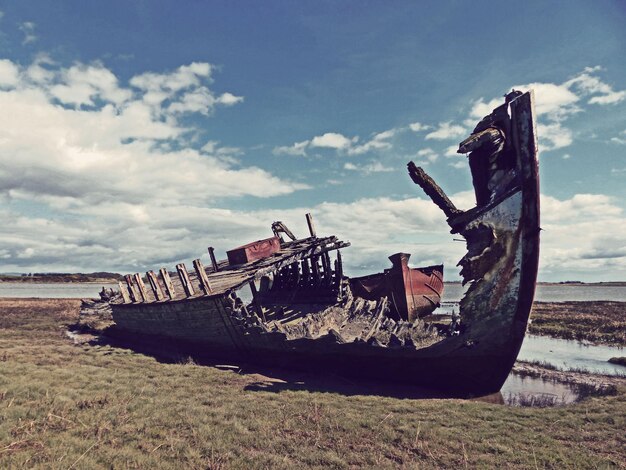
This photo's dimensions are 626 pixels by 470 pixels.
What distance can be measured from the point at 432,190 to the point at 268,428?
7.62m

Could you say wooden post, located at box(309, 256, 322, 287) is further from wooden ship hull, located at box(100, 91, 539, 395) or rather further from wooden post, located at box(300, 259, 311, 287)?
wooden ship hull, located at box(100, 91, 539, 395)

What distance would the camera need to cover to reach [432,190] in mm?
11031

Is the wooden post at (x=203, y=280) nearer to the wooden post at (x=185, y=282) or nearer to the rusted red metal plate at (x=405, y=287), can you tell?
the wooden post at (x=185, y=282)

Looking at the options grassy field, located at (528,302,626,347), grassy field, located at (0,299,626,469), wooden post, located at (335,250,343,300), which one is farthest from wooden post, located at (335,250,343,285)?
grassy field, located at (528,302,626,347)

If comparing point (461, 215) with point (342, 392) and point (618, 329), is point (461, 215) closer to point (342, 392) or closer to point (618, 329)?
point (342, 392)

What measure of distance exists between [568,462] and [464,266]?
4753 mm

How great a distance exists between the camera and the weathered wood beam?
1052cm

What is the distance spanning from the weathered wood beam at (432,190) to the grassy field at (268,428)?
4876mm

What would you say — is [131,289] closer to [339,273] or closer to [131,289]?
[131,289]

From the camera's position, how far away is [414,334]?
11789 mm

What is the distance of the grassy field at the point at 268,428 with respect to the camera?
5.57 metres

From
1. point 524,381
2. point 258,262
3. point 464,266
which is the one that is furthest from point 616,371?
point 258,262

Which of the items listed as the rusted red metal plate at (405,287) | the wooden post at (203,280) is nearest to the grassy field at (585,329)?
the rusted red metal plate at (405,287)

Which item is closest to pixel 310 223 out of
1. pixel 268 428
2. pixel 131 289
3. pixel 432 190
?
pixel 432 190
